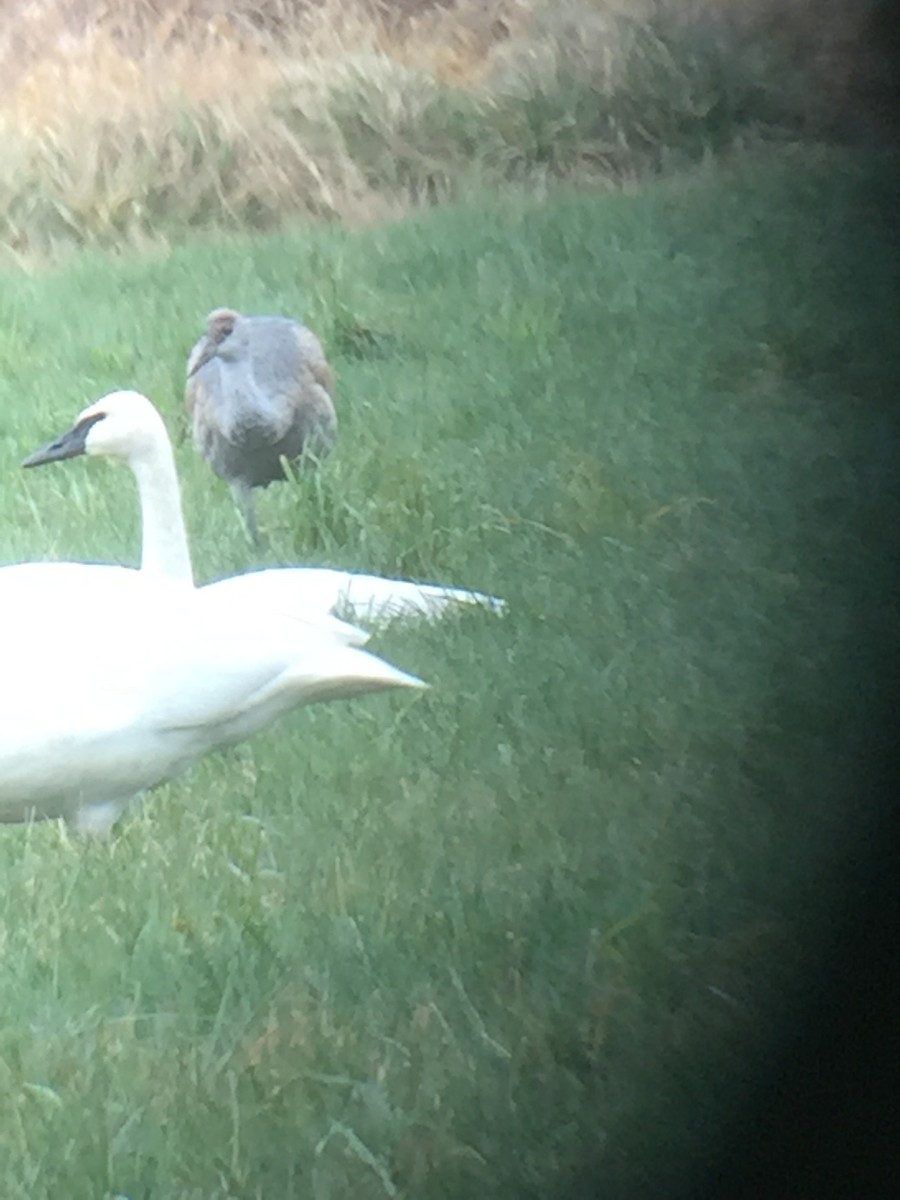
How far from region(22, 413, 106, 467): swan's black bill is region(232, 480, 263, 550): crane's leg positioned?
133 mm

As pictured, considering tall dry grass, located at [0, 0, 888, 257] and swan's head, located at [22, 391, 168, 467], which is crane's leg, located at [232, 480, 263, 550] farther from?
tall dry grass, located at [0, 0, 888, 257]

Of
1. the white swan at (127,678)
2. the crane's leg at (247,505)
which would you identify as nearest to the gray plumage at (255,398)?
the crane's leg at (247,505)

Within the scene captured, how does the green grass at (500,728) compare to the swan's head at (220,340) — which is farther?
the swan's head at (220,340)

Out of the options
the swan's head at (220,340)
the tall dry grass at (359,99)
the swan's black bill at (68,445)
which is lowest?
the swan's black bill at (68,445)

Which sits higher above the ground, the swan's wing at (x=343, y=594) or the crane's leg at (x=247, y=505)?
the crane's leg at (x=247, y=505)

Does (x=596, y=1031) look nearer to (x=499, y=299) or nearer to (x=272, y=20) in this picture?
(x=499, y=299)

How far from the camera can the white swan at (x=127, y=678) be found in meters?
1.56

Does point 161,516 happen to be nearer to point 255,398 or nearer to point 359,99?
point 255,398

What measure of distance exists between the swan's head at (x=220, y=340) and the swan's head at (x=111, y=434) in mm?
65

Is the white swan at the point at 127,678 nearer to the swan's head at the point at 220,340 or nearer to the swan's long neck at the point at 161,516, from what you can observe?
the swan's long neck at the point at 161,516

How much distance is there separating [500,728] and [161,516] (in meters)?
0.35

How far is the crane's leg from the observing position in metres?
1.66

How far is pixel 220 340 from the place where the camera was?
168 centimetres

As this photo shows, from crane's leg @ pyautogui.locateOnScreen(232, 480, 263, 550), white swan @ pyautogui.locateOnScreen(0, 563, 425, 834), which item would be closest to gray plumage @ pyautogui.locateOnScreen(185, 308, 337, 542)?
crane's leg @ pyautogui.locateOnScreen(232, 480, 263, 550)
